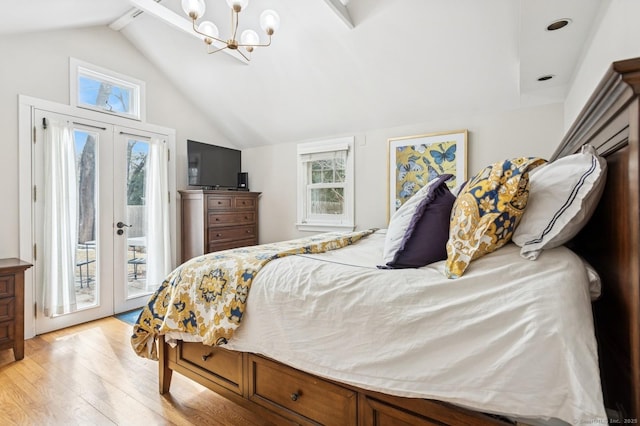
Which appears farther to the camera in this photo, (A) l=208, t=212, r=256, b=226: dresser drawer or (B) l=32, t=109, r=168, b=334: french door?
(A) l=208, t=212, r=256, b=226: dresser drawer

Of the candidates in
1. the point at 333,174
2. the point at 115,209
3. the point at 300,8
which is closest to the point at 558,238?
the point at 300,8

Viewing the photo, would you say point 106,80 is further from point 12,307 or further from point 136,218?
point 12,307

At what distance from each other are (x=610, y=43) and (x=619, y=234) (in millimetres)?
1183

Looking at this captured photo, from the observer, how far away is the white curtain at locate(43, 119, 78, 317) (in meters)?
3.00

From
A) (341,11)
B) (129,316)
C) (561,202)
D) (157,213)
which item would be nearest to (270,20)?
(341,11)

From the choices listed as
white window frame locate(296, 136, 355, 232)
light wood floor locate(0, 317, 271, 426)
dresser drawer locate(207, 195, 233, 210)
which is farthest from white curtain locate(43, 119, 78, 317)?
white window frame locate(296, 136, 355, 232)

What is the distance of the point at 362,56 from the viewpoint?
10.1 ft

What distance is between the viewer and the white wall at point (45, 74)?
2.80 m

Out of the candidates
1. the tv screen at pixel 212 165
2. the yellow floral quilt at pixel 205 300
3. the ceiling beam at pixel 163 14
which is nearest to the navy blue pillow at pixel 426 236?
the yellow floral quilt at pixel 205 300

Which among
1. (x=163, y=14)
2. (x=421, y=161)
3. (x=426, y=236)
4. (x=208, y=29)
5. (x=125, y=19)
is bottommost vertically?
(x=426, y=236)

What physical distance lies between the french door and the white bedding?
281 centimetres

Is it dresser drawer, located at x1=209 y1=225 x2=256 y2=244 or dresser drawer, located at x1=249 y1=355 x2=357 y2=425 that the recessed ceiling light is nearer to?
dresser drawer, located at x1=249 y1=355 x2=357 y2=425

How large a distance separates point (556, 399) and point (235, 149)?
4830mm

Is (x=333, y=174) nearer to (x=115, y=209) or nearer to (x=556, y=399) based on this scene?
(x=115, y=209)
